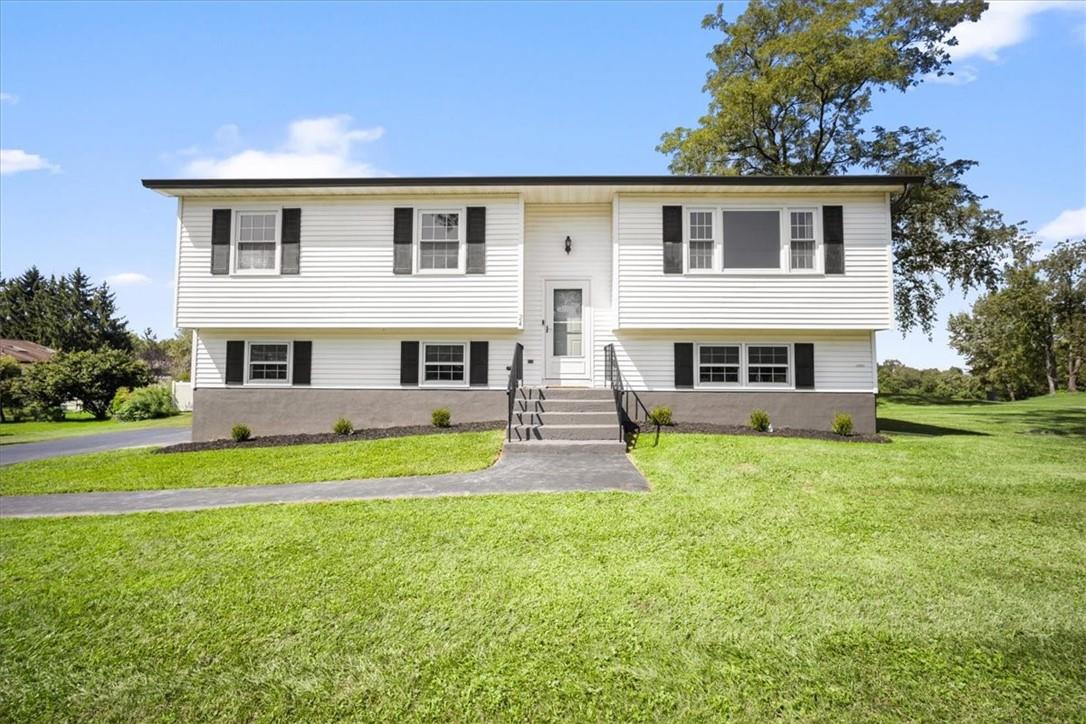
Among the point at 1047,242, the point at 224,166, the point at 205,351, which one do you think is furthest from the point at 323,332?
the point at 1047,242

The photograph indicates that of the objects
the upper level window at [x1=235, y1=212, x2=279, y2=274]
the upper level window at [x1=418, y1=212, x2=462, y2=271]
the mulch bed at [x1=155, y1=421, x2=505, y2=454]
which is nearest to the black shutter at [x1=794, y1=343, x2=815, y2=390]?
the mulch bed at [x1=155, y1=421, x2=505, y2=454]

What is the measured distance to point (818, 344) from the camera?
13.0m

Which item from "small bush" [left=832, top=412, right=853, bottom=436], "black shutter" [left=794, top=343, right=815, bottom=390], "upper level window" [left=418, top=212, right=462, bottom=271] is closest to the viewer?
"small bush" [left=832, top=412, right=853, bottom=436]

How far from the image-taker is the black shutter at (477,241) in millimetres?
12938

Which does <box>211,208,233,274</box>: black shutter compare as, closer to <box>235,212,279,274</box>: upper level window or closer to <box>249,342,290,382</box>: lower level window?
<box>235,212,279,274</box>: upper level window

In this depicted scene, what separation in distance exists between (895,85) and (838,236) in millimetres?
12986

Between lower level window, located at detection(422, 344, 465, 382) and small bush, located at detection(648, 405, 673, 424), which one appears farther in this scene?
lower level window, located at detection(422, 344, 465, 382)

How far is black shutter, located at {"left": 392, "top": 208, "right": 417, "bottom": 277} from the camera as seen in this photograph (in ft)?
42.8

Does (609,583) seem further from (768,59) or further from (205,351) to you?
(768,59)

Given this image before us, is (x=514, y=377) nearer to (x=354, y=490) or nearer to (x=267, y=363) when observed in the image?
(x=354, y=490)

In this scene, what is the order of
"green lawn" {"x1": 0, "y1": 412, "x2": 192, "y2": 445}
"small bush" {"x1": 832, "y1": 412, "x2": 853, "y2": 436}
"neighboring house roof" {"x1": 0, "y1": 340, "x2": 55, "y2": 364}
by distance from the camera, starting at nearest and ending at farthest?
"small bush" {"x1": 832, "y1": 412, "x2": 853, "y2": 436} → "green lawn" {"x1": 0, "y1": 412, "x2": 192, "y2": 445} → "neighboring house roof" {"x1": 0, "y1": 340, "x2": 55, "y2": 364}

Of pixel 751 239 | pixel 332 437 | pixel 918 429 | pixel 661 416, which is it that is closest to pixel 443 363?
pixel 332 437

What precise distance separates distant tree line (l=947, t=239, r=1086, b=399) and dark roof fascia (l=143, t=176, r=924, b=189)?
1217 inches

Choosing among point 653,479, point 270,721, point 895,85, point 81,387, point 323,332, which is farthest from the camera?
point 81,387
